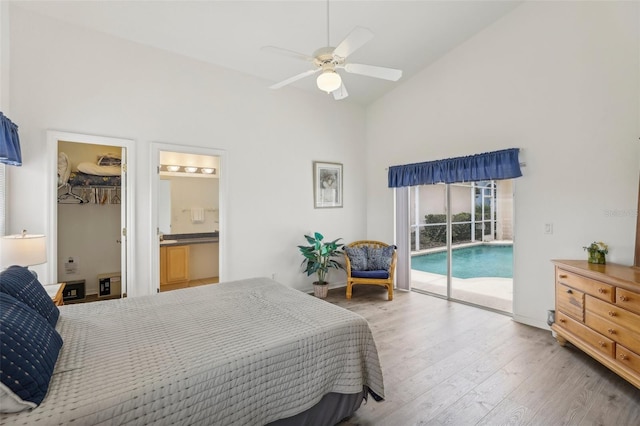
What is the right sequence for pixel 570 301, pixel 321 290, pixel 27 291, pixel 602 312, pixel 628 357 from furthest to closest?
pixel 321 290, pixel 570 301, pixel 602 312, pixel 628 357, pixel 27 291

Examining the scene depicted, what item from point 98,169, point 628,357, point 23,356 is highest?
point 98,169

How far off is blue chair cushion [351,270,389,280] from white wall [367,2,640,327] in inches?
66.0

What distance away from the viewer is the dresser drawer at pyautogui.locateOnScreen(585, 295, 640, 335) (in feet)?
7.22

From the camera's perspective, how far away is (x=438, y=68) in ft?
14.6

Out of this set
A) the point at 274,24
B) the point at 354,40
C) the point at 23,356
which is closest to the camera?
the point at 23,356

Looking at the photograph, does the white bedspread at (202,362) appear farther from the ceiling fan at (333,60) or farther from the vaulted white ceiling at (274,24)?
the vaulted white ceiling at (274,24)

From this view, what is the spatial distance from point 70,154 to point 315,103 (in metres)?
3.68

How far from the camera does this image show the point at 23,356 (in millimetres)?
1160

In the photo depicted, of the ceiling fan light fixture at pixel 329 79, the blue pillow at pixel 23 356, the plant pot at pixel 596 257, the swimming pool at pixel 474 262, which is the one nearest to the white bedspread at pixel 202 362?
the blue pillow at pixel 23 356

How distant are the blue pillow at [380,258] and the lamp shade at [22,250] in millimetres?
3974

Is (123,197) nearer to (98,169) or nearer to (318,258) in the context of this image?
(98,169)

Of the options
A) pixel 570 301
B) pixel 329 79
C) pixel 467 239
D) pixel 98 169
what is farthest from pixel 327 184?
pixel 570 301

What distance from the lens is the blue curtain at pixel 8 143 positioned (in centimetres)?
238

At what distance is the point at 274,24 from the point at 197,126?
1.55 meters
